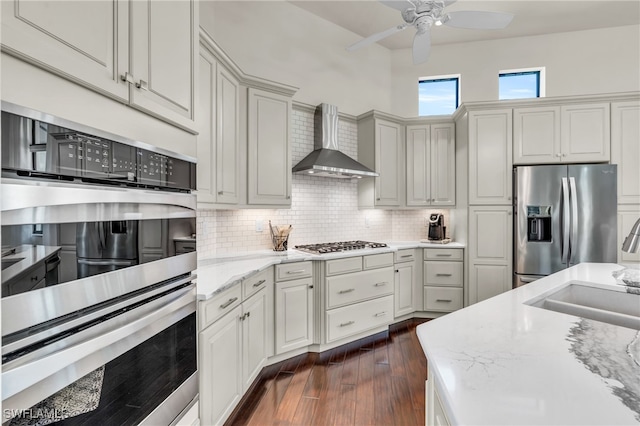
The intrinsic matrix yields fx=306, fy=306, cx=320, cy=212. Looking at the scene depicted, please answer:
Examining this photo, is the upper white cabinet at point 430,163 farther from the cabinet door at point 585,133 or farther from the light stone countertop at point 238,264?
the cabinet door at point 585,133

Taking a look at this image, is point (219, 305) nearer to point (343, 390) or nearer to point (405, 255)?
point (343, 390)

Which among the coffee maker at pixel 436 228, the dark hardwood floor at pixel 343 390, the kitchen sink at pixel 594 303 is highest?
the coffee maker at pixel 436 228

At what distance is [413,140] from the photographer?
400 centimetres

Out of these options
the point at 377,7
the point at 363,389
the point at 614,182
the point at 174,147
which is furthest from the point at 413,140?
the point at 174,147

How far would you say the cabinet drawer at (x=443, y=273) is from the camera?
3.67 m

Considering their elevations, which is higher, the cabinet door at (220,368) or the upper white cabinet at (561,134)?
the upper white cabinet at (561,134)

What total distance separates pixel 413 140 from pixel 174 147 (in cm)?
337

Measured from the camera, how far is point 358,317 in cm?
308

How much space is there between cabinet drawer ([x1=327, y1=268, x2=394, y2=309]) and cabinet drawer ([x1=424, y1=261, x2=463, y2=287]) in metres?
0.64

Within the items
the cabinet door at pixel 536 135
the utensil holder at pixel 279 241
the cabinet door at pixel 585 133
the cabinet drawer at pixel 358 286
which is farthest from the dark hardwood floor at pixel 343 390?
the cabinet door at pixel 585 133

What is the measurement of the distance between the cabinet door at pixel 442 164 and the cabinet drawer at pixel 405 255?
0.76 metres

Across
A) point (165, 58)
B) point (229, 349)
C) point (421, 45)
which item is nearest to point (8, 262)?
point (165, 58)

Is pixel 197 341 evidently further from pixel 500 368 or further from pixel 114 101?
pixel 500 368

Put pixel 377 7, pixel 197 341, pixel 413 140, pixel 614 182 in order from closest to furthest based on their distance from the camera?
1. pixel 197 341
2. pixel 614 182
3. pixel 377 7
4. pixel 413 140
